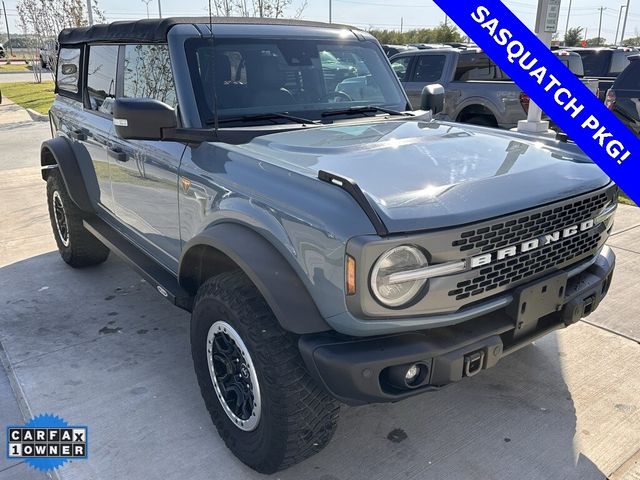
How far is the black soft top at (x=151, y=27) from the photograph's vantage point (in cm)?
318

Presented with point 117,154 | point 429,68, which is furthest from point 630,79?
point 117,154

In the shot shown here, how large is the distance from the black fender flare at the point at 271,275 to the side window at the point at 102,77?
6.22 feet

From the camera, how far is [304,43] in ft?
11.5

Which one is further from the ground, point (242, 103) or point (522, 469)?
point (242, 103)

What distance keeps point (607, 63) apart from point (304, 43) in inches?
441

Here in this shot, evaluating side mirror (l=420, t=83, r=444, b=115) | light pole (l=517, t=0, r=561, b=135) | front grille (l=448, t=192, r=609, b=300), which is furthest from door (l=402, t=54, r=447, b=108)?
front grille (l=448, t=192, r=609, b=300)

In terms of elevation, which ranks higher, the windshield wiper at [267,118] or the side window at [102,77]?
the side window at [102,77]

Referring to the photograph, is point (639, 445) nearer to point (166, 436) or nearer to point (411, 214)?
point (411, 214)

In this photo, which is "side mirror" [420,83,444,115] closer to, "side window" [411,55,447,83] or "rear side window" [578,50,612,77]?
"side window" [411,55,447,83]

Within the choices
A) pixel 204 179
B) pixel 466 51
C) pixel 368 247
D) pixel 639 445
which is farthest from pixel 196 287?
pixel 466 51

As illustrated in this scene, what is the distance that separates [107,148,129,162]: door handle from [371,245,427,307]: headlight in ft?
7.16

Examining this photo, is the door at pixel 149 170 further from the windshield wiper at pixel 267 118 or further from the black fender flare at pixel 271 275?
the black fender flare at pixel 271 275

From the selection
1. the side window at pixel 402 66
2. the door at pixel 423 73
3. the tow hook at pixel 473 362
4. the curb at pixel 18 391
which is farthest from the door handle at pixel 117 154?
the side window at pixel 402 66

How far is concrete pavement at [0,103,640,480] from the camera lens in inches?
103
